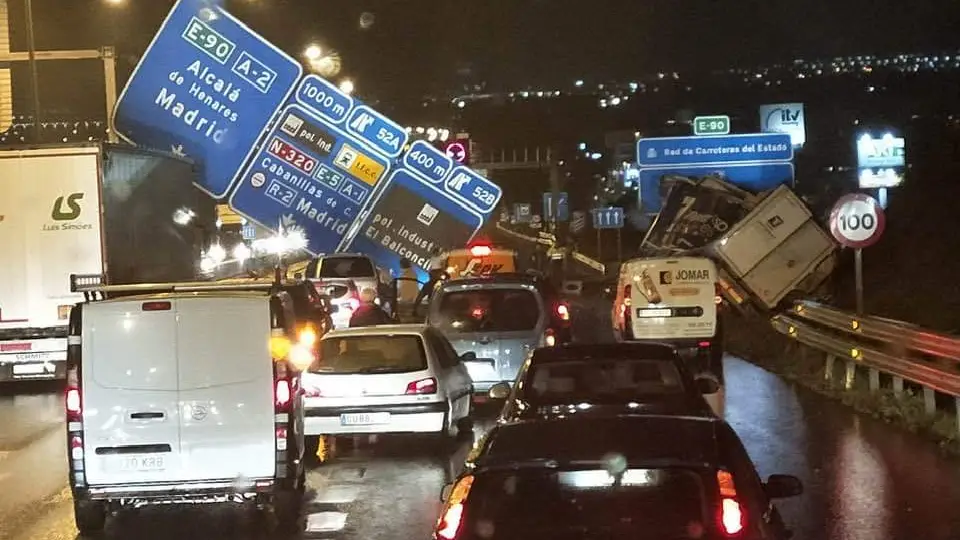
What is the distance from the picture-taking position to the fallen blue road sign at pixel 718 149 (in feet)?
117

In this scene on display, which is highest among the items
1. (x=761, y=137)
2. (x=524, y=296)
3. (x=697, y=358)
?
(x=761, y=137)

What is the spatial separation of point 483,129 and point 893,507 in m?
81.7

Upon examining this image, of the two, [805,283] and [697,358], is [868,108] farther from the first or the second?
[697,358]

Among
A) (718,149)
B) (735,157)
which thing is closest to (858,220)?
(735,157)

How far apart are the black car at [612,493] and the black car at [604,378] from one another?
A: 3.77 m

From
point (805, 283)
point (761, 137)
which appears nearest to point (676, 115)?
point (761, 137)

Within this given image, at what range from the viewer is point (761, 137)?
35438mm

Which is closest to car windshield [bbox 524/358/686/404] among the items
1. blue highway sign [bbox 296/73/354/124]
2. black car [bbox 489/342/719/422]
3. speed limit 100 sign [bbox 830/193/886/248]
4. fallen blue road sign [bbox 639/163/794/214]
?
black car [bbox 489/342/719/422]

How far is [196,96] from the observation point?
31.8m

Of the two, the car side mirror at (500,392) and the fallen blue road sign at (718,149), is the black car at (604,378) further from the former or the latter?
the fallen blue road sign at (718,149)

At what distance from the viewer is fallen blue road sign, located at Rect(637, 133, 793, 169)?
3559 centimetres

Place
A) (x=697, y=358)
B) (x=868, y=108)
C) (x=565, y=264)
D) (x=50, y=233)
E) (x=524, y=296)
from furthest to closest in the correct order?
(x=868, y=108), (x=565, y=264), (x=697, y=358), (x=50, y=233), (x=524, y=296)

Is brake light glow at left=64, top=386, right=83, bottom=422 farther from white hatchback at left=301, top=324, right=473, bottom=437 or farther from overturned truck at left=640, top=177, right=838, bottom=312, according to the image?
overturned truck at left=640, top=177, right=838, bottom=312

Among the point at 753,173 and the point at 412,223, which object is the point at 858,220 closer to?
the point at 753,173
